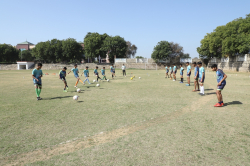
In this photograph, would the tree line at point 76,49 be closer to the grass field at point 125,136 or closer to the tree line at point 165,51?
the tree line at point 165,51

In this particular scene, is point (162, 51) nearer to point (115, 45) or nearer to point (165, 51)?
point (165, 51)

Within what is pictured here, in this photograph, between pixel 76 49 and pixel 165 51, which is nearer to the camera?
pixel 165 51

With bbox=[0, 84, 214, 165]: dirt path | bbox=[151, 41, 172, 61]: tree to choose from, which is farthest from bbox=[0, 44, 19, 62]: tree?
bbox=[0, 84, 214, 165]: dirt path

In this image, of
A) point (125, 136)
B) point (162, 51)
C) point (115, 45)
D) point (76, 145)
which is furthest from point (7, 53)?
point (125, 136)

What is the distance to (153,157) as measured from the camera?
13.4ft

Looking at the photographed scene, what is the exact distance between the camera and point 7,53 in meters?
79.6

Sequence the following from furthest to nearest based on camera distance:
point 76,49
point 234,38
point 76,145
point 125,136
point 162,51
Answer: point 76,49 < point 162,51 < point 234,38 < point 125,136 < point 76,145

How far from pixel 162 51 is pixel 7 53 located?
228 feet

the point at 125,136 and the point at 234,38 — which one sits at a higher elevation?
the point at 234,38

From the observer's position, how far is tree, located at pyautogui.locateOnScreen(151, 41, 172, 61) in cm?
6662

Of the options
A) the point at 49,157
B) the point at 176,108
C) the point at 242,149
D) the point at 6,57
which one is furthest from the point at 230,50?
the point at 6,57

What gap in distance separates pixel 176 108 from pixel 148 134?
3.56m

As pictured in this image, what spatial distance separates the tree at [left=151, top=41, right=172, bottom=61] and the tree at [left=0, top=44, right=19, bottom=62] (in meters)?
65.3

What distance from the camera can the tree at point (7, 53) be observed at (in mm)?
78188
